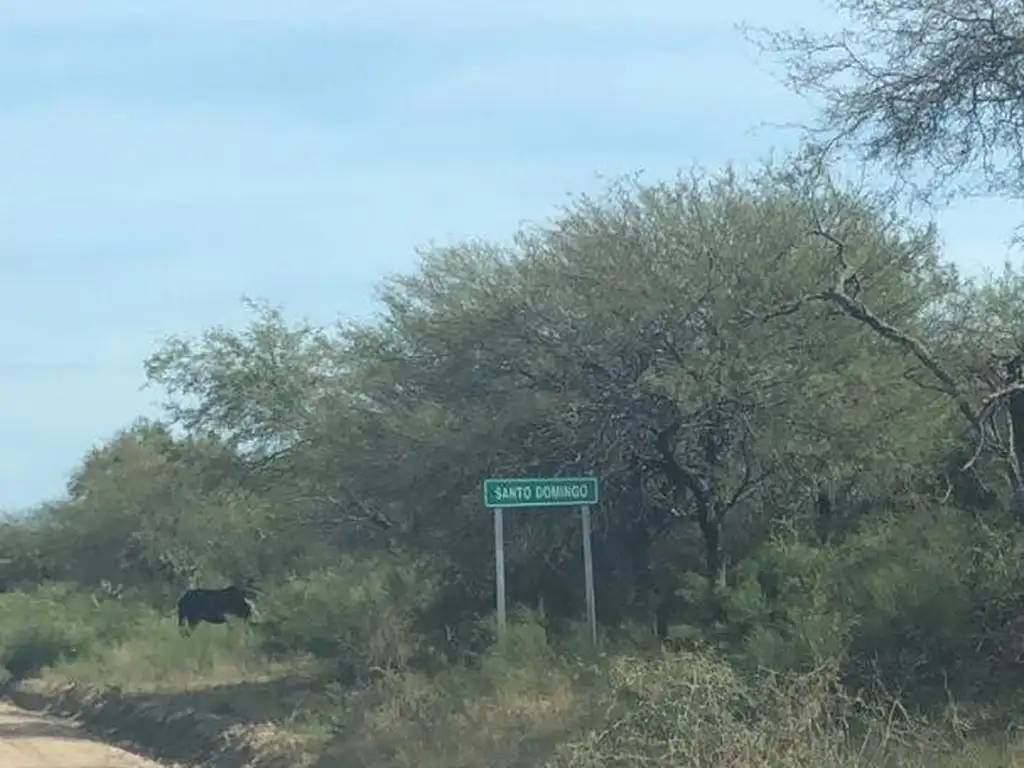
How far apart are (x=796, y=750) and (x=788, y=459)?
9418 mm

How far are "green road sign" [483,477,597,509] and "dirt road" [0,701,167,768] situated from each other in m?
7.91

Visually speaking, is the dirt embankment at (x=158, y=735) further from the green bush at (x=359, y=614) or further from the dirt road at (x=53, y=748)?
the green bush at (x=359, y=614)

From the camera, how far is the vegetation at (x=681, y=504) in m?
16.1

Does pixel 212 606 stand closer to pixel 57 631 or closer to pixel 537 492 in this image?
pixel 57 631

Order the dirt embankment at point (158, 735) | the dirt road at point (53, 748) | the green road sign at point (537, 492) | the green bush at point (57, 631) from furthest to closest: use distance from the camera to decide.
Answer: the green bush at point (57, 631) < the dirt road at point (53, 748) < the dirt embankment at point (158, 735) < the green road sign at point (537, 492)

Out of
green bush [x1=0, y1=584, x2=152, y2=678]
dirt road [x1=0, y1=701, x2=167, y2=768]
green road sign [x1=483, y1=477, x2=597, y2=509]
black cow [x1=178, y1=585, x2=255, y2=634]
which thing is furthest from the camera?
green bush [x1=0, y1=584, x2=152, y2=678]

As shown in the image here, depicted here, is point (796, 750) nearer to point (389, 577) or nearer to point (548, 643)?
point (548, 643)

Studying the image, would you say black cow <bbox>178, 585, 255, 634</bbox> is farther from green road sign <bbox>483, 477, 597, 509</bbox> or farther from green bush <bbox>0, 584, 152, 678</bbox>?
green road sign <bbox>483, 477, 597, 509</bbox>

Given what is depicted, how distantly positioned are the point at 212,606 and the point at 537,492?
71.8 ft

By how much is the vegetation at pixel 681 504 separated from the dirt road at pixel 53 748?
71.3 inches

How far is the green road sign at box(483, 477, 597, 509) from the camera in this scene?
814 inches

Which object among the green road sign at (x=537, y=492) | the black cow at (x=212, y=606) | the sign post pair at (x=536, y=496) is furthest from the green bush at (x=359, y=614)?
the black cow at (x=212, y=606)

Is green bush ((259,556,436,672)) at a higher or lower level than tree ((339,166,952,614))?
lower

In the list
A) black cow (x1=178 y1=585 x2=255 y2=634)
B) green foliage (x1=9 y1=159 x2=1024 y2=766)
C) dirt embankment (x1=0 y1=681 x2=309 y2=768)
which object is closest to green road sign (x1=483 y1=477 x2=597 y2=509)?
green foliage (x1=9 y1=159 x2=1024 y2=766)
